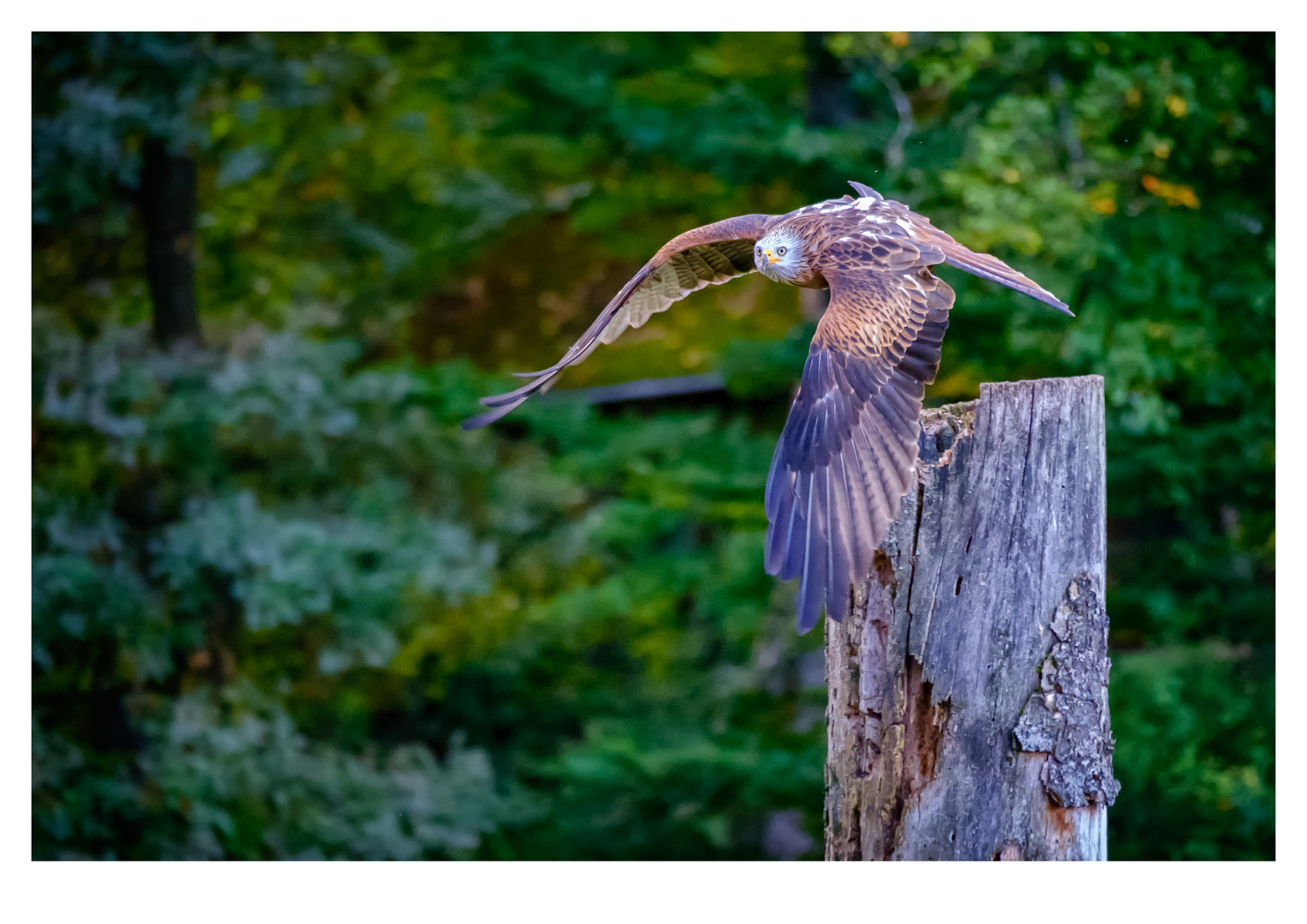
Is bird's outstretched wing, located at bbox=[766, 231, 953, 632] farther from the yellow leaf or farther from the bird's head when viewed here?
the yellow leaf

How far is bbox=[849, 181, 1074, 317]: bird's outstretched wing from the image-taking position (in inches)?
102

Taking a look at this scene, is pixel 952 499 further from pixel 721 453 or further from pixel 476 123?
pixel 476 123

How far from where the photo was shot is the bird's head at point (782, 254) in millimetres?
2930

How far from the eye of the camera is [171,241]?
5.86 m

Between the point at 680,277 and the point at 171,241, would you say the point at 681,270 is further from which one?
the point at 171,241

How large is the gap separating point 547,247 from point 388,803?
311 centimetres

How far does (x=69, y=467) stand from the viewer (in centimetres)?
548

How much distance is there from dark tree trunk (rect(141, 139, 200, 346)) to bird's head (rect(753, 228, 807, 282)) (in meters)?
3.80

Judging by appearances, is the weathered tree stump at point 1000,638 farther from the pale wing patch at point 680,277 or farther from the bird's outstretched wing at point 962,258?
the pale wing patch at point 680,277

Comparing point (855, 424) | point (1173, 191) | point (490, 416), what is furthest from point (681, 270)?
point (1173, 191)

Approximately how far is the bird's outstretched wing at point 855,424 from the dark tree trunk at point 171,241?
4277 millimetres

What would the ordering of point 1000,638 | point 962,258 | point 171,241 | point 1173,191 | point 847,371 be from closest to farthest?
point 1000,638, point 847,371, point 962,258, point 1173,191, point 171,241

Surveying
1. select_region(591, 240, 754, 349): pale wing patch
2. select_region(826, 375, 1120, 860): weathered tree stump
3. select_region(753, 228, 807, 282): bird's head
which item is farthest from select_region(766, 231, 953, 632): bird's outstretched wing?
select_region(591, 240, 754, 349): pale wing patch

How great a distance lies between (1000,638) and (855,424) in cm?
49
